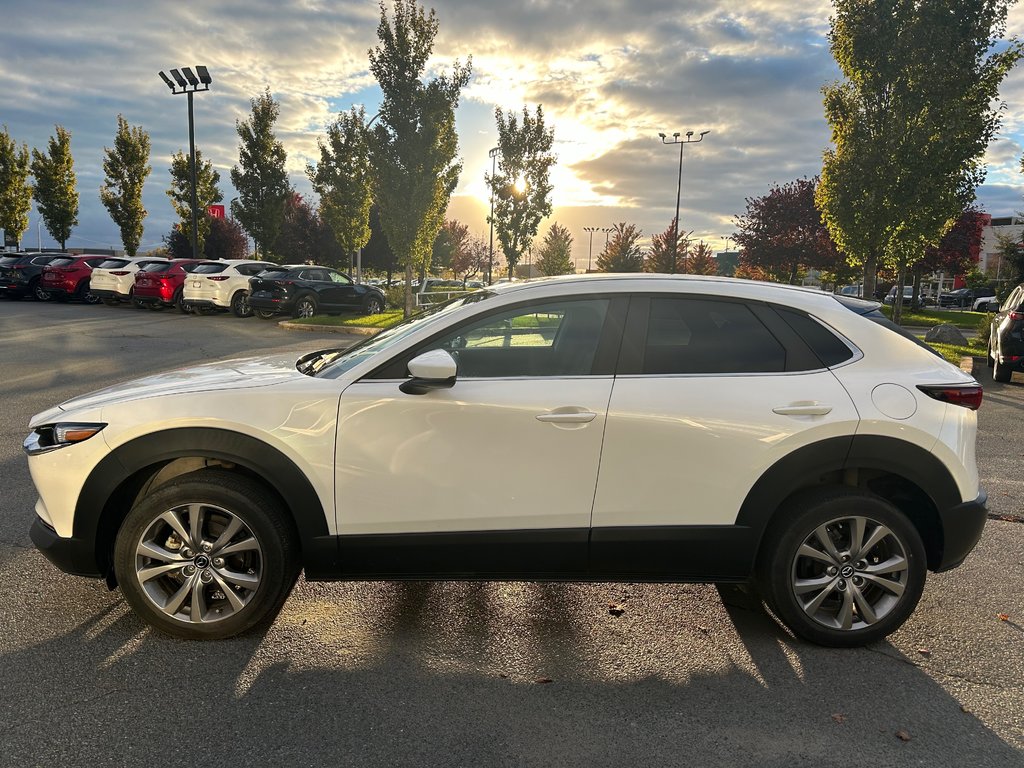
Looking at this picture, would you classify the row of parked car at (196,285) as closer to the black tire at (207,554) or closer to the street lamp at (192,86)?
the street lamp at (192,86)

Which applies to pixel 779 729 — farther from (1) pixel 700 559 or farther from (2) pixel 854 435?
(2) pixel 854 435

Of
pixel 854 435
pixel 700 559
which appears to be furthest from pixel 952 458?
pixel 700 559

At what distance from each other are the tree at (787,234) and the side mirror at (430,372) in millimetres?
36120

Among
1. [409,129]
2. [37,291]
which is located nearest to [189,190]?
[37,291]

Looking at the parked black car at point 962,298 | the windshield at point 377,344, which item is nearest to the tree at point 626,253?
the parked black car at point 962,298

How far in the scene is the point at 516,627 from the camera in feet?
11.0

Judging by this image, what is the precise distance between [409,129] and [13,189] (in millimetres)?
30289

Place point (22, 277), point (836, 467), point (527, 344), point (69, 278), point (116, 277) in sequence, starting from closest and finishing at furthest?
point (836, 467)
point (527, 344)
point (116, 277)
point (69, 278)
point (22, 277)

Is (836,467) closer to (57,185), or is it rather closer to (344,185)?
(344,185)

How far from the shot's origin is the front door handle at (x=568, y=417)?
299 cm

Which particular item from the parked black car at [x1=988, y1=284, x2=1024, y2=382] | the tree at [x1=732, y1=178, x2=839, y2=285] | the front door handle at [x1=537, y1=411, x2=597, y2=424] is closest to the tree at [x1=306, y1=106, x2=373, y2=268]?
the tree at [x1=732, y1=178, x2=839, y2=285]

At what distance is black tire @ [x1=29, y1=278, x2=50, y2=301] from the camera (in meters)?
25.4

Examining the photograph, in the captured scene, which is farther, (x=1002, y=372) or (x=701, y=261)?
(x=701, y=261)

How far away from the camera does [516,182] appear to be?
3156 cm
